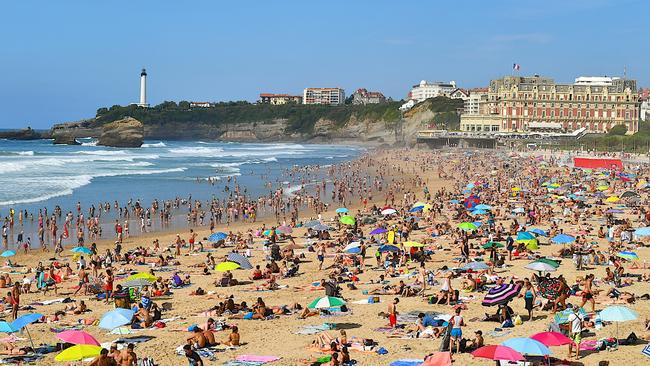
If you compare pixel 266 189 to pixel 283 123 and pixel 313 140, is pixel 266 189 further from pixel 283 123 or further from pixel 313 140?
pixel 283 123

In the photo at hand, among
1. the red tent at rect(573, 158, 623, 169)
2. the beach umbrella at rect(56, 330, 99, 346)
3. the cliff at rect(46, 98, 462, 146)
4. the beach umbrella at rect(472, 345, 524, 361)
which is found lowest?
the beach umbrella at rect(56, 330, 99, 346)

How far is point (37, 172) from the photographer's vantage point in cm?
5853

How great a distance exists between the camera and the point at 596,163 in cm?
5825

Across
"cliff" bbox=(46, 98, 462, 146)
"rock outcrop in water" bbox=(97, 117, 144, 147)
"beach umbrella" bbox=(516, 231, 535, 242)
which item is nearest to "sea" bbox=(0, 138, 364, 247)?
"beach umbrella" bbox=(516, 231, 535, 242)

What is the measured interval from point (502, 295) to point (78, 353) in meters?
7.88

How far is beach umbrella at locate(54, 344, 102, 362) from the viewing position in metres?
10.6

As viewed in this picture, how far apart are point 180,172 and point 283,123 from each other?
368 ft

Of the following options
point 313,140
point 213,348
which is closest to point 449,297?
point 213,348

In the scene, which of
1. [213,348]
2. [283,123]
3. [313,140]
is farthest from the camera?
[283,123]

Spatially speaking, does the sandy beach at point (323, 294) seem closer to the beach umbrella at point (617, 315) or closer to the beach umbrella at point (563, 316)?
the beach umbrella at point (563, 316)

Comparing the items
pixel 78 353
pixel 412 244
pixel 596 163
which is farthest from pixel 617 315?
pixel 596 163

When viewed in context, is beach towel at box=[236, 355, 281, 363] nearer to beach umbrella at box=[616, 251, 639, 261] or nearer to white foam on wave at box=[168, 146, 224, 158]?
beach umbrella at box=[616, 251, 639, 261]

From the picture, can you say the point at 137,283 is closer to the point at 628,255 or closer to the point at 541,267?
the point at 541,267

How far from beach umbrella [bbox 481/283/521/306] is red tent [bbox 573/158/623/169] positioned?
152 ft
